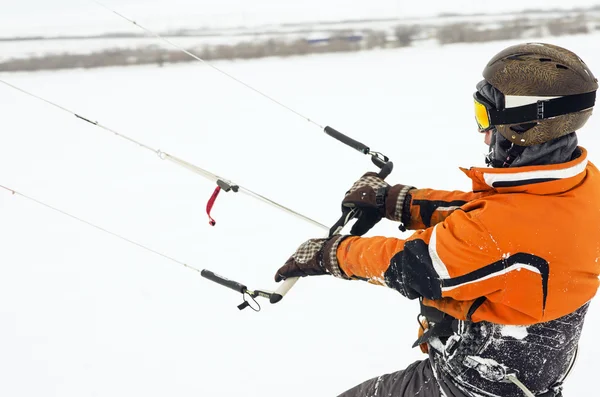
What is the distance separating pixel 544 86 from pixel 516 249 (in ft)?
1.44

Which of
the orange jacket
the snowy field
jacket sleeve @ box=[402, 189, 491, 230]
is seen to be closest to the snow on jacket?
the orange jacket

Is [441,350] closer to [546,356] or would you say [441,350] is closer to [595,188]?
[546,356]

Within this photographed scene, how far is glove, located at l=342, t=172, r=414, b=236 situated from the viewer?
218cm

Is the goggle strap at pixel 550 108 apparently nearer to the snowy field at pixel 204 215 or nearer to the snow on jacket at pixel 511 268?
the snow on jacket at pixel 511 268

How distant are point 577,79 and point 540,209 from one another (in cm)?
37

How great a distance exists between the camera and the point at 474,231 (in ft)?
4.94

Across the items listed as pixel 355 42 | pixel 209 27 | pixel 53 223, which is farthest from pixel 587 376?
pixel 209 27

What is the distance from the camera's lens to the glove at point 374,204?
2.18 metres

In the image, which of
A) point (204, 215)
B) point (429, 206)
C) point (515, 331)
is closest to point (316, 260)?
point (429, 206)

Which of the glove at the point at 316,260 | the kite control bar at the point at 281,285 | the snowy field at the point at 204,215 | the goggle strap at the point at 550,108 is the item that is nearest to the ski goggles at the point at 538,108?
the goggle strap at the point at 550,108

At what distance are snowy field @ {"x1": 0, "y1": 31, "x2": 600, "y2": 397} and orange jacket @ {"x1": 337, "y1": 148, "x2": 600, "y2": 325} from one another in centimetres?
179

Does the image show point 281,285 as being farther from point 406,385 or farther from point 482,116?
point 482,116

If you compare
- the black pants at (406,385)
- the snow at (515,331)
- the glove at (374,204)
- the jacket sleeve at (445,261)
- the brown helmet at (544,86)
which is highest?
the brown helmet at (544,86)

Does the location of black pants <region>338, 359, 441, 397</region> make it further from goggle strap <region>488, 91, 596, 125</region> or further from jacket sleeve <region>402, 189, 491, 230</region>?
goggle strap <region>488, 91, 596, 125</region>
